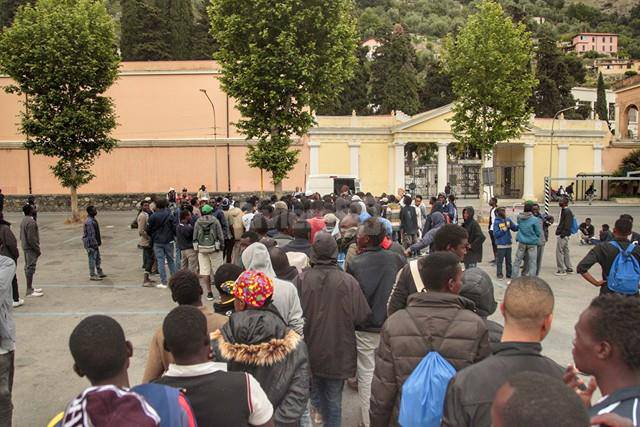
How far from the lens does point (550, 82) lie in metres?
54.2

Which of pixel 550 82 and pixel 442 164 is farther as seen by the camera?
pixel 550 82

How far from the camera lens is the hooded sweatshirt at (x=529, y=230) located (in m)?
11.6

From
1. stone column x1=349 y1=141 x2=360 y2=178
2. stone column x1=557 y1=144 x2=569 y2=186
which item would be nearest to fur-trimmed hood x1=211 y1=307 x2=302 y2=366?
stone column x1=349 y1=141 x2=360 y2=178

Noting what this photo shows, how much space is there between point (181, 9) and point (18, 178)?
86.7 ft

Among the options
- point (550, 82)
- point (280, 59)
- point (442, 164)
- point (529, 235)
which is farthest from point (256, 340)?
point (550, 82)

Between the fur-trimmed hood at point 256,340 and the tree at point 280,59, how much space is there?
51.0ft

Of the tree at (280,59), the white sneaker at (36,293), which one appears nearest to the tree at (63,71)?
the tree at (280,59)

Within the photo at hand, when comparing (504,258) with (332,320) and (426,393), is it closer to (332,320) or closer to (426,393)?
(332,320)

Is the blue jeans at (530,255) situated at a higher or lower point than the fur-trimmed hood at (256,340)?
lower

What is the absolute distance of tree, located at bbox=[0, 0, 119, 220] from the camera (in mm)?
22688

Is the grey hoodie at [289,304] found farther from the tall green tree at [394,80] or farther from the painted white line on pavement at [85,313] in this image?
the tall green tree at [394,80]

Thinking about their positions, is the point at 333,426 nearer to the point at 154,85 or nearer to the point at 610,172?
the point at 154,85

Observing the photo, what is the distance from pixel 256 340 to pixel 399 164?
3543 centimetres

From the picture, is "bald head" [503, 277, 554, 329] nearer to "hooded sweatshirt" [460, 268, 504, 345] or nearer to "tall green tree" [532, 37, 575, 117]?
"hooded sweatshirt" [460, 268, 504, 345]
